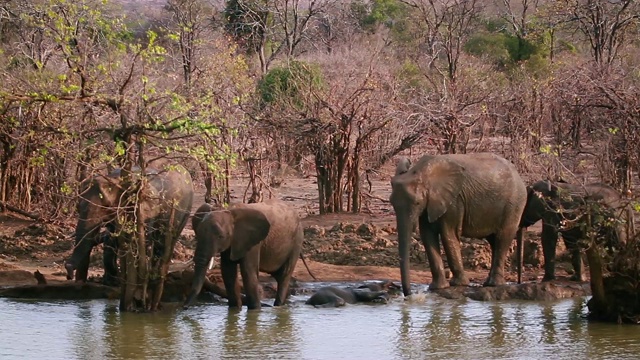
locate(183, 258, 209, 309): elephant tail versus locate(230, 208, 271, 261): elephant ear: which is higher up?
locate(230, 208, 271, 261): elephant ear

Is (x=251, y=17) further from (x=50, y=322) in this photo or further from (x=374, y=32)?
(x=50, y=322)

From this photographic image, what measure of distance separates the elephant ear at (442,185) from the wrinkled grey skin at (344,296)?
4.12 feet

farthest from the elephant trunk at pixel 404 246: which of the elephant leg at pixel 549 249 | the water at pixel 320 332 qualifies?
the elephant leg at pixel 549 249

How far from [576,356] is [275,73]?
72.1 feet

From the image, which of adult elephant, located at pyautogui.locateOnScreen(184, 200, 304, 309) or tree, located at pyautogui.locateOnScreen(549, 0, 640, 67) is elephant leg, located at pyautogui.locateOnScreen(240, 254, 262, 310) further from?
tree, located at pyautogui.locateOnScreen(549, 0, 640, 67)

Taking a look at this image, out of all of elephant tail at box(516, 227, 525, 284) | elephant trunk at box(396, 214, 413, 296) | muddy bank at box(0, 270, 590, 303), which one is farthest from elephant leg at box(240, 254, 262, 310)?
elephant tail at box(516, 227, 525, 284)

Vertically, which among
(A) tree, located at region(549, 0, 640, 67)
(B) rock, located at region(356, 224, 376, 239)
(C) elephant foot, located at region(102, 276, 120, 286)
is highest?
(A) tree, located at region(549, 0, 640, 67)

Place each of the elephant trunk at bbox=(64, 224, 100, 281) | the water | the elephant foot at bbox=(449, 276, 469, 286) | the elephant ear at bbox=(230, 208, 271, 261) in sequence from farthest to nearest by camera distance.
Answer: the elephant foot at bbox=(449, 276, 469, 286), the elephant trunk at bbox=(64, 224, 100, 281), the elephant ear at bbox=(230, 208, 271, 261), the water

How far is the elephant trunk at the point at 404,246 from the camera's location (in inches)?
637

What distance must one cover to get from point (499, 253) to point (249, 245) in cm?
413

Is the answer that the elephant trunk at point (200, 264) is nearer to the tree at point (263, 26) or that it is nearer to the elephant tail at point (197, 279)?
the elephant tail at point (197, 279)

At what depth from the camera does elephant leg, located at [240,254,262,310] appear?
15.5m

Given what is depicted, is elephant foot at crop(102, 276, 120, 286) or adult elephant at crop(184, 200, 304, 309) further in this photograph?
elephant foot at crop(102, 276, 120, 286)

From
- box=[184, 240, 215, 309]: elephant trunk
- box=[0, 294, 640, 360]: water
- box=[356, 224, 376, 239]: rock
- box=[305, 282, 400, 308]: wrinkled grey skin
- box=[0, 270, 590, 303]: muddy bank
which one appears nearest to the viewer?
box=[0, 294, 640, 360]: water
